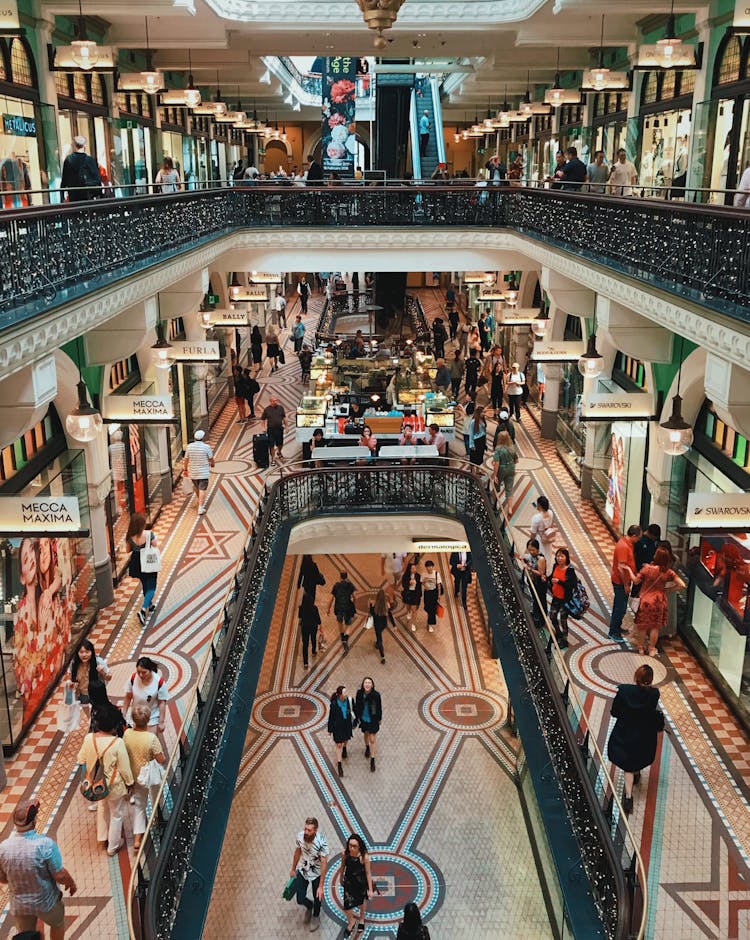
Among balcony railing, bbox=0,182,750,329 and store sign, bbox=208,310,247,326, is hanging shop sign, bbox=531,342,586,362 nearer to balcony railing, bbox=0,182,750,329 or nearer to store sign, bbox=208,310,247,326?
balcony railing, bbox=0,182,750,329

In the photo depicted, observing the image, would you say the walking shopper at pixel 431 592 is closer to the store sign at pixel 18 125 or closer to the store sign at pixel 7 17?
the store sign at pixel 18 125

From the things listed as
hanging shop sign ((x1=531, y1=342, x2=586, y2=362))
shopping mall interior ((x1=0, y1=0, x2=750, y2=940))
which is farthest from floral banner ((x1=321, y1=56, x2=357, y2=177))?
hanging shop sign ((x1=531, y1=342, x2=586, y2=362))

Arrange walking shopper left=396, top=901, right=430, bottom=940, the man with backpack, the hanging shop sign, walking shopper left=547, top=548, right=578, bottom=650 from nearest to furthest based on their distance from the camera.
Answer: walking shopper left=396, top=901, right=430, bottom=940
the man with backpack
walking shopper left=547, top=548, right=578, bottom=650
the hanging shop sign

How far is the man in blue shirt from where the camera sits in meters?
31.1

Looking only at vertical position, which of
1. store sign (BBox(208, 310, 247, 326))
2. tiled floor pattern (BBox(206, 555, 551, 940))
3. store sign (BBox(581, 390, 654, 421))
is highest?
store sign (BBox(208, 310, 247, 326))

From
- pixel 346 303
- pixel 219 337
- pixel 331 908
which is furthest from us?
pixel 346 303

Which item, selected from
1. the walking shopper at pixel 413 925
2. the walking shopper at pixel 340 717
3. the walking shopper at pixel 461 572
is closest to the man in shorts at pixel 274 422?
the walking shopper at pixel 461 572

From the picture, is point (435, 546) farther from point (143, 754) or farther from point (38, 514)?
point (143, 754)

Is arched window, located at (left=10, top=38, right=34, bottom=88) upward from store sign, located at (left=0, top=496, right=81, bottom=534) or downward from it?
upward

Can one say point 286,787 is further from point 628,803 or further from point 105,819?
point 628,803

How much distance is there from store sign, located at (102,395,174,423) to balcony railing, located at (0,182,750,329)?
178cm

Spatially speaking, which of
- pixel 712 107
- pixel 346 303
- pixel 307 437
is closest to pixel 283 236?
pixel 307 437

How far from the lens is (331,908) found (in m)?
9.12

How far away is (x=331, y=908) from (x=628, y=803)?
3.33m
